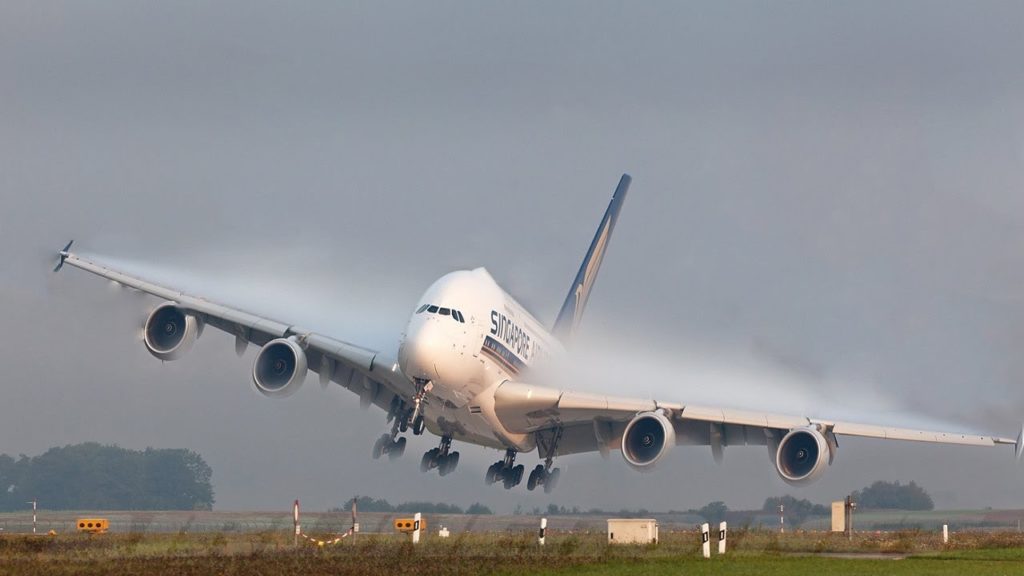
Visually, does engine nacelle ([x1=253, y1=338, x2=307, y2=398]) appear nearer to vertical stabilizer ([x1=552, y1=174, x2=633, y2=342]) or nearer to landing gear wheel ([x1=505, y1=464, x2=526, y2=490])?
landing gear wheel ([x1=505, y1=464, x2=526, y2=490])

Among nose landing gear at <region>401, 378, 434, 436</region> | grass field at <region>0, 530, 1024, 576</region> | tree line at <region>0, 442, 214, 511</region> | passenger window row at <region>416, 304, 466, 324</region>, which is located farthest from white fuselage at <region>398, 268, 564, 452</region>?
tree line at <region>0, 442, 214, 511</region>

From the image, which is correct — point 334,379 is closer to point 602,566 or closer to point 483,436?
point 483,436

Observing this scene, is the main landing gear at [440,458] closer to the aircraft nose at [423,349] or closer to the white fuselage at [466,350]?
the white fuselage at [466,350]

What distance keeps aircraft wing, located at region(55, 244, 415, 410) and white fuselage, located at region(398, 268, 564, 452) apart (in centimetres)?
176

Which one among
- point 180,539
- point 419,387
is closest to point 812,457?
point 419,387

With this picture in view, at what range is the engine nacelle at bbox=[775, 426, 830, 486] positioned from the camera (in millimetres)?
40656

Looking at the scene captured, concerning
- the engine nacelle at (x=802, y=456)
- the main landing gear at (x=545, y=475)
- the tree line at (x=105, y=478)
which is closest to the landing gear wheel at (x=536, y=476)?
the main landing gear at (x=545, y=475)

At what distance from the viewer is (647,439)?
1631 inches

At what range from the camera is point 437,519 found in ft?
169

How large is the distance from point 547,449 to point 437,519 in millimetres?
7231

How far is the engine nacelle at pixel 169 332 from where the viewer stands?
140 ft

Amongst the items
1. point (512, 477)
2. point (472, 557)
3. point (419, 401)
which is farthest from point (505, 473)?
point (472, 557)

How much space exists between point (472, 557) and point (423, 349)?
11.2 meters

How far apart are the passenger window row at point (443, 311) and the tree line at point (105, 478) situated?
76.9ft
